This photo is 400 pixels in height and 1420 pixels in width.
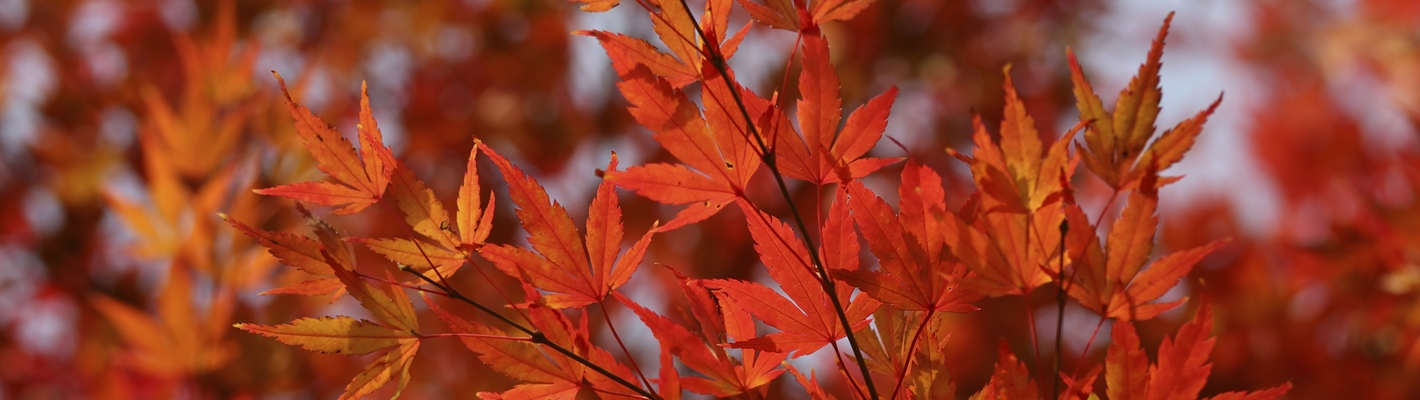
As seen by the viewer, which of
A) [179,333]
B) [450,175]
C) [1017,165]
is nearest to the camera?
[1017,165]

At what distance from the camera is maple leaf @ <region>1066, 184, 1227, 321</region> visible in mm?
359

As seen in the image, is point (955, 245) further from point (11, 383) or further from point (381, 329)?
point (11, 383)

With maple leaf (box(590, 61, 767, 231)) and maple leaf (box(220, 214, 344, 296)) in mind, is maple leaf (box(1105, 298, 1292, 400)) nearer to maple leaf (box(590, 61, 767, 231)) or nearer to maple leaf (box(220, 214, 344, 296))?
maple leaf (box(590, 61, 767, 231))

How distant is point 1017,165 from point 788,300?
0.13 metres

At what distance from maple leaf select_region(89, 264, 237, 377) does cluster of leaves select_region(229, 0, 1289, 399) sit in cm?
70

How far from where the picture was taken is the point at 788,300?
40 centimetres

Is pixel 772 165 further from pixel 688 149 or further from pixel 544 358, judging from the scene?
pixel 544 358

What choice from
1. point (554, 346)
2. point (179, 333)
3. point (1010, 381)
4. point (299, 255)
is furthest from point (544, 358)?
point (179, 333)

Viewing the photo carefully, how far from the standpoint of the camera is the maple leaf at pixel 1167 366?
36 centimetres

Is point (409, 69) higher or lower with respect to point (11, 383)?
higher

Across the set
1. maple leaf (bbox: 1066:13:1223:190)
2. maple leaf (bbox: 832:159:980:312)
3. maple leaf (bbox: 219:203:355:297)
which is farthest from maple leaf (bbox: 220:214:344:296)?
maple leaf (bbox: 1066:13:1223:190)

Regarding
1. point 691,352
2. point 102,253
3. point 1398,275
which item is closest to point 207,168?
point 102,253

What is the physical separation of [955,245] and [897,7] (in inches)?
65.3

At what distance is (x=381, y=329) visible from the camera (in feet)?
1.30
